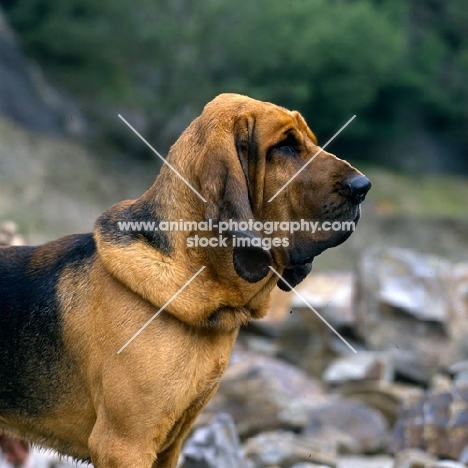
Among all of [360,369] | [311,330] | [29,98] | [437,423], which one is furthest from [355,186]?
[29,98]

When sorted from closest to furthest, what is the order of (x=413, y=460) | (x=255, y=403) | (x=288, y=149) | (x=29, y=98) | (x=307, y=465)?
(x=288, y=149), (x=413, y=460), (x=307, y=465), (x=255, y=403), (x=29, y=98)

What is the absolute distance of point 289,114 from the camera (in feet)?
17.6

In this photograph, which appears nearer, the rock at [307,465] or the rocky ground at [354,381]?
the rock at [307,465]

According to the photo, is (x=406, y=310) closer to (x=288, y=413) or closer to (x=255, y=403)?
(x=288, y=413)

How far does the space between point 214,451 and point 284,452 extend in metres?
1.45

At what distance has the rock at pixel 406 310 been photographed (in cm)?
1421

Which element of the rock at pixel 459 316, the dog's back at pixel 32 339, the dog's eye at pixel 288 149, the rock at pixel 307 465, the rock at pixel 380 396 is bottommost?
the rock at pixel 459 316

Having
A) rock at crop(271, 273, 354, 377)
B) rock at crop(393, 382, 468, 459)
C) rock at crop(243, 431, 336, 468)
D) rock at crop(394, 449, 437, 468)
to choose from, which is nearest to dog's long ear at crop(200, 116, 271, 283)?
rock at crop(394, 449, 437, 468)

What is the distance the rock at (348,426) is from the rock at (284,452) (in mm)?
1344

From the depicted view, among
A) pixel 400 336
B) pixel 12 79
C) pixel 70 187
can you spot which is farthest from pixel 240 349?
pixel 12 79

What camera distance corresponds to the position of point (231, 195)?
16.1ft

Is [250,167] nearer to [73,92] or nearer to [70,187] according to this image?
[70,187]

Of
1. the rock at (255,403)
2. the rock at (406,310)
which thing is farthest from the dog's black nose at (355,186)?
the rock at (406,310)

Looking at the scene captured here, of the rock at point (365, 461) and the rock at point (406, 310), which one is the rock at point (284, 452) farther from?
the rock at point (406, 310)
